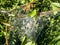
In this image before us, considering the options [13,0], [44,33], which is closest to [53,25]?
[44,33]

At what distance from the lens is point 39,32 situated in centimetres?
285

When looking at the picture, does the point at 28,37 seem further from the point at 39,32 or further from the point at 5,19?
the point at 5,19

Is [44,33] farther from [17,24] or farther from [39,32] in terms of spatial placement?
[17,24]

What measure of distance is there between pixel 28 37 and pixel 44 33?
0.22m

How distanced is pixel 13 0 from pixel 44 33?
39.0 inches

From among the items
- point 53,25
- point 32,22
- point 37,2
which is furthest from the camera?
point 37,2

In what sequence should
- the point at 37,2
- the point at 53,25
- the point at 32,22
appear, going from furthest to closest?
the point at 37,2 → the point at 53,25 → the point at 32,22

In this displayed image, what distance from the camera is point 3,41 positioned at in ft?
9.72

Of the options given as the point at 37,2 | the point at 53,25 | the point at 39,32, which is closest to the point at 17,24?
the point at 39,32

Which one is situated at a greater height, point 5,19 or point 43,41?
point 5,19

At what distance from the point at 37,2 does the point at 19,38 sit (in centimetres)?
86

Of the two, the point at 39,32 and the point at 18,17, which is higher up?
the point at 18,17

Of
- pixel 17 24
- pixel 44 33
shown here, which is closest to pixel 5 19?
pixel 17 24

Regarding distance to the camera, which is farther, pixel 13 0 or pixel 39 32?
pixel 13 0
